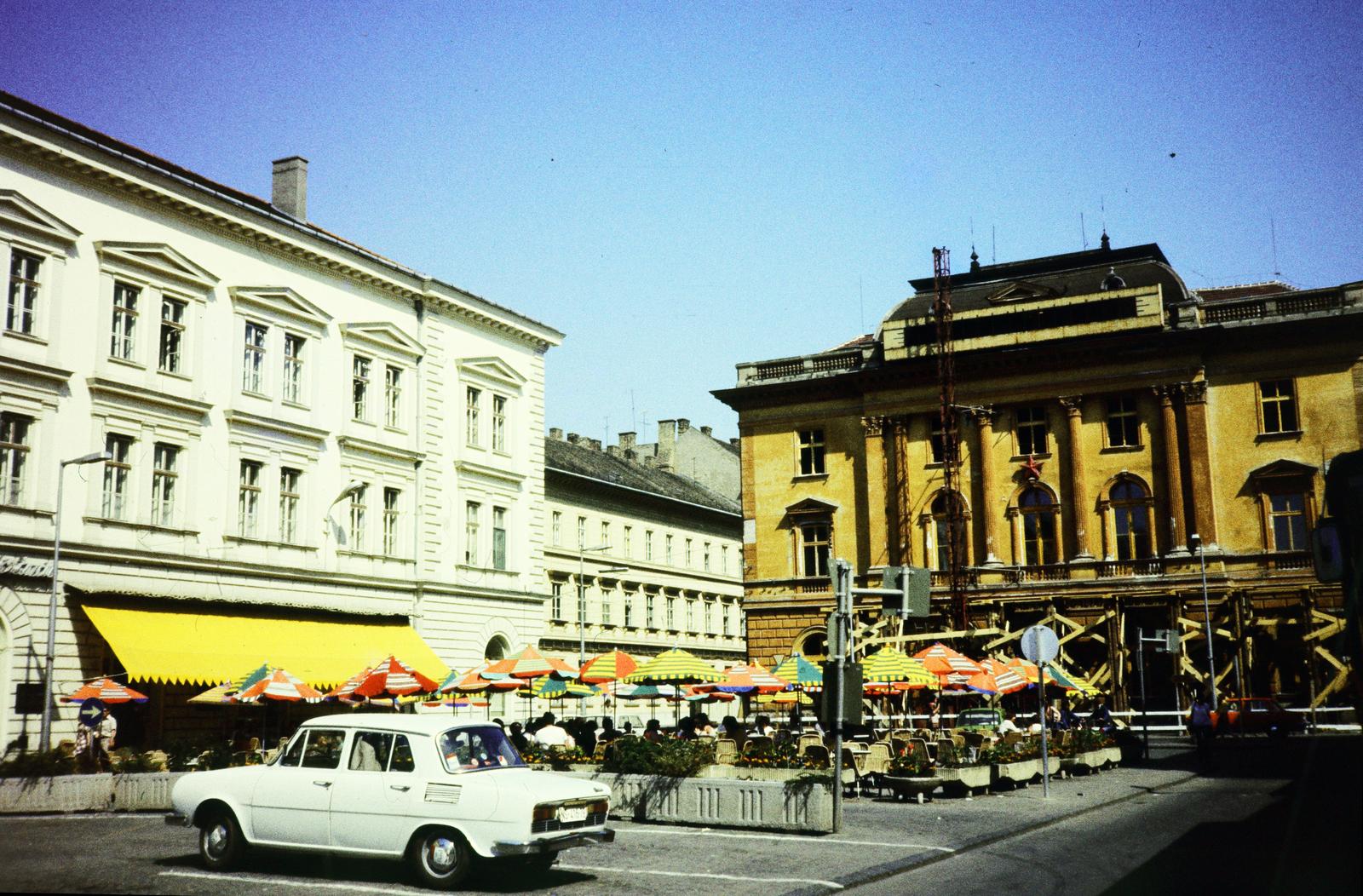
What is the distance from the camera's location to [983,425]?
55.3 meters

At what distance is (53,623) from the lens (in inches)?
1182

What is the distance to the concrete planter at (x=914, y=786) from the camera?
23919mm

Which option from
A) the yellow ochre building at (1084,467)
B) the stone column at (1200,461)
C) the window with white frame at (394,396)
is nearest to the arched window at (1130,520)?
the yellow ochre building at (1084,467)

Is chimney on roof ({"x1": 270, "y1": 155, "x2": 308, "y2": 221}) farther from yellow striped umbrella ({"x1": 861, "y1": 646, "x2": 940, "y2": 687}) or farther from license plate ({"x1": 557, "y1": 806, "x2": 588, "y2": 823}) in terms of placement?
license plate ({"x1": 557, "y1": 806, "x2": 588, "y2": 823})

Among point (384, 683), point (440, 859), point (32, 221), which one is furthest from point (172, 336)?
point (440, 859)

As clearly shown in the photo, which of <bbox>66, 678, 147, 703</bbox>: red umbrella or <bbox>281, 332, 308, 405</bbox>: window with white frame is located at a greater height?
<bbox>281, 332, 308, 405</bbox>: window with white frame

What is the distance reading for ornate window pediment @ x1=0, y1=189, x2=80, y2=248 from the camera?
30.7 m

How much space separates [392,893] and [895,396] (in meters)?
45.6

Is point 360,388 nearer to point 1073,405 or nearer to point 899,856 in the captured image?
point 1073,405

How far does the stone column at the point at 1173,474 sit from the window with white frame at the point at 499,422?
1008 inches

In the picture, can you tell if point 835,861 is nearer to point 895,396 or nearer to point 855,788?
point 855,788

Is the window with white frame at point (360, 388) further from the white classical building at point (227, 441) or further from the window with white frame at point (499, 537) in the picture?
the window with white frame at point (499, 537)

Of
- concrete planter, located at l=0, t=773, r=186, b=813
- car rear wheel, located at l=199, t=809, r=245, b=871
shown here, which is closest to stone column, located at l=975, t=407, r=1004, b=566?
concrete planter, located at l=0, t=773, r=186, b=813

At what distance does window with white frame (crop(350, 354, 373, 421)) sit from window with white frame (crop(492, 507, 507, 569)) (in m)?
7.10
